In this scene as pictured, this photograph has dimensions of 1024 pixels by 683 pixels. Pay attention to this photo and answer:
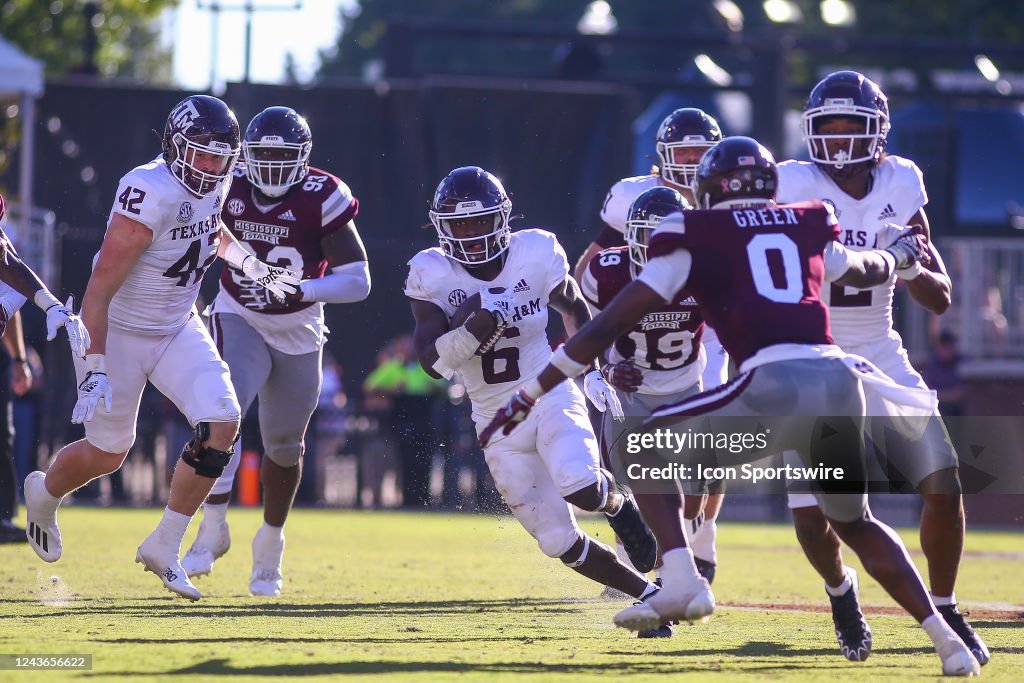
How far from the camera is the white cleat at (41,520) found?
727 centimetres

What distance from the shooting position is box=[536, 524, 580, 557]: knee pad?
6.45 meters

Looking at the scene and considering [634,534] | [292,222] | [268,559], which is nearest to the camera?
[634,534]

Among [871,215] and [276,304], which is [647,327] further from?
[276,304]

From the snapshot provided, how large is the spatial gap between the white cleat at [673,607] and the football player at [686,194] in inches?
91.8

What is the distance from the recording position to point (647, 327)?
7320 mm

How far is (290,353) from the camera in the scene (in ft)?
26.5

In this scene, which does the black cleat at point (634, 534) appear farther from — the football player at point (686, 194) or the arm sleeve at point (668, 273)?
the arm sleeve at point (668, 273)

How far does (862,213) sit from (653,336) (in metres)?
1.19

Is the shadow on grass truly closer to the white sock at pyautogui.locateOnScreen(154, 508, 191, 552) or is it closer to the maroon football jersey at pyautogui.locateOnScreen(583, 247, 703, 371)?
the white sock at pyautogui.locateOnScreen(154, 508, 191, 552)

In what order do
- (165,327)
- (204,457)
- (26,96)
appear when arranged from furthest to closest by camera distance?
(26,96), (165,327), (204,457)

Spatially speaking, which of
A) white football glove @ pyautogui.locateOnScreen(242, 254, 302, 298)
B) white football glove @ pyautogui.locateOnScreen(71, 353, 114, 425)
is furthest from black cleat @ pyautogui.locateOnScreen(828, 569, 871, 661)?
white football glove @ pyautogui.locateOnScreen(71, 353, 114, 425)

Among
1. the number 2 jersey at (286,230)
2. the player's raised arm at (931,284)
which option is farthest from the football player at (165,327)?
the player's raised arm at (931,284)

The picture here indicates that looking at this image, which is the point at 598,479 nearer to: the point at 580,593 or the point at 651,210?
the point at 651,210

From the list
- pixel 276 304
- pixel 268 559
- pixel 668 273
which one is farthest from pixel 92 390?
pixel 668 273
